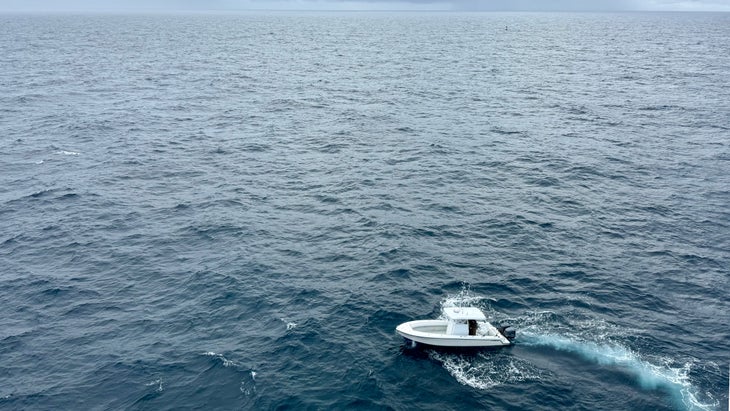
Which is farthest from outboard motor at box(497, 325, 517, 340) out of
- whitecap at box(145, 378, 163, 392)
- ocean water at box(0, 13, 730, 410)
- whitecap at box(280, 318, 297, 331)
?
whitecap at box(145, 378, 163, 392)

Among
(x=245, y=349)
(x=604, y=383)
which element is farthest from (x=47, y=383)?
(x=604, y=383)

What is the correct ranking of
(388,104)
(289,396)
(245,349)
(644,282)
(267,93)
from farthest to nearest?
1. (267,93)
2. (388,104)
3. (644,282)
4. (245,349)
5. (289,396)

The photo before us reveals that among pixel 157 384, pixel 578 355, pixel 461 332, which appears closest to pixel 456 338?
pixel 461 332

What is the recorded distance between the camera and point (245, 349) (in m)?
51.1

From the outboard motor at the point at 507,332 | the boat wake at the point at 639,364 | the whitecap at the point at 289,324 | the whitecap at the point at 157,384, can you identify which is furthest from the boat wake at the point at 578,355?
the whitecap at the point at 157,384

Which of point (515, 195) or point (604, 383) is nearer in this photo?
point (604, 383)

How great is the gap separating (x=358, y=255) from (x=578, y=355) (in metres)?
→ 29.0

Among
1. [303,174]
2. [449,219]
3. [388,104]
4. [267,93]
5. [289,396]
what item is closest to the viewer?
[289,396]

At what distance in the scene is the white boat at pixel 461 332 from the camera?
166ft

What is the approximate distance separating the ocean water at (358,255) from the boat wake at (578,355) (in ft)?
0.70

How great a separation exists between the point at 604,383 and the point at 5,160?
4112 inches

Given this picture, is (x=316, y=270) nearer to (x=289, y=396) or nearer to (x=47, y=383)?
(x=289, y=396)

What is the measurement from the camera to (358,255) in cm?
A: 6781

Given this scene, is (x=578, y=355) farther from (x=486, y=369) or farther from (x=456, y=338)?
(x=456, y=338)
